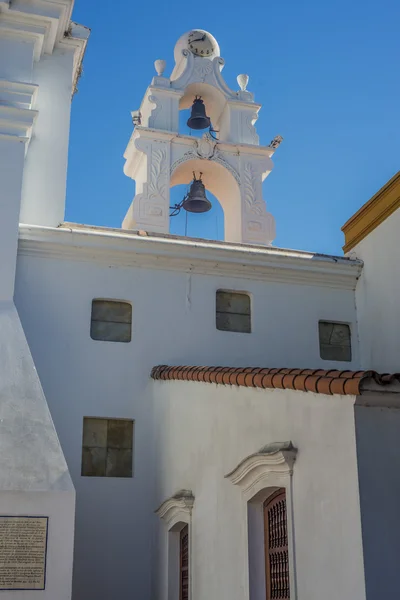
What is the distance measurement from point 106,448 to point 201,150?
5.89 m

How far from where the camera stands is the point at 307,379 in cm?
781

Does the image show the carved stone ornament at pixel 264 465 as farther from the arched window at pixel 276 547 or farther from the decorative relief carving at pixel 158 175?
the decorative relief carving at pixel 158 175

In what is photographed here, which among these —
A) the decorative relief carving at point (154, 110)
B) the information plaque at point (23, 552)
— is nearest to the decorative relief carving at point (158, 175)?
the decorative relief carving at point (154, 110)

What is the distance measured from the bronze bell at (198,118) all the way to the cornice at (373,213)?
3.35 metres

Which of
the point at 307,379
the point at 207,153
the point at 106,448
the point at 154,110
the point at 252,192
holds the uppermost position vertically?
the point at 154,110

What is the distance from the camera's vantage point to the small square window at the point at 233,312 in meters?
14.1

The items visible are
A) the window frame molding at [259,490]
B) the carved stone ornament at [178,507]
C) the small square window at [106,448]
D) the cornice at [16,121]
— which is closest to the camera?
the window frame molding at [259,490]

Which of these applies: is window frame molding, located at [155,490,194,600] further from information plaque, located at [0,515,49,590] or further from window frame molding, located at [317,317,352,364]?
window frame molding, located at [317,317,352,364]

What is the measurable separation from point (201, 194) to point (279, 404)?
24.5ft

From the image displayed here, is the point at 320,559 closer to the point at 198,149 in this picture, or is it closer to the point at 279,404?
the point at 279,404

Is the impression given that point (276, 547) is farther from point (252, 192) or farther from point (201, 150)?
point (201, 150)

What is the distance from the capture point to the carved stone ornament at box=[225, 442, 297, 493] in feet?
26.5

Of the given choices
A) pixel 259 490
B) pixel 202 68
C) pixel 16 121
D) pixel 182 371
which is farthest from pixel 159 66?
pixel 259 490

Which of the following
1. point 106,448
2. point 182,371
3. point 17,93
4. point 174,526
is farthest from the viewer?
point 17,93
